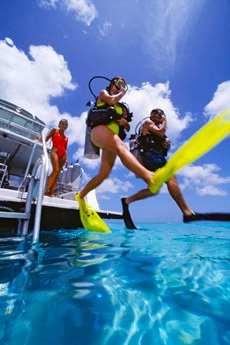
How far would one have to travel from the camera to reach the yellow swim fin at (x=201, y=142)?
5.05 feet

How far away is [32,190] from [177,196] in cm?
232

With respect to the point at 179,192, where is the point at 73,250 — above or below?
below

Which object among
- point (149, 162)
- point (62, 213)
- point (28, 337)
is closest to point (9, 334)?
point (28, 337)

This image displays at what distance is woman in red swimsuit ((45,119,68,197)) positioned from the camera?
5121mm

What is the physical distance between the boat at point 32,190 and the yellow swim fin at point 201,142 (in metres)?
2.06

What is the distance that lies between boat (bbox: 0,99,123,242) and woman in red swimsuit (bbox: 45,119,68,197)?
0.50 metres

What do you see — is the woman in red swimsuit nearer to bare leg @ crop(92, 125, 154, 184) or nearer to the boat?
the boat

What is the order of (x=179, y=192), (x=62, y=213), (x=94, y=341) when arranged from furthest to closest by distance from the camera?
(x=62, y=213) → (x=179, y=192) → (x=94, y=341)

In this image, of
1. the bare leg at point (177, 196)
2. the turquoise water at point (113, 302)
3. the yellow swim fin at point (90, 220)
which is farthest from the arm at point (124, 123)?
the yellow swim fin at point (90, 220)

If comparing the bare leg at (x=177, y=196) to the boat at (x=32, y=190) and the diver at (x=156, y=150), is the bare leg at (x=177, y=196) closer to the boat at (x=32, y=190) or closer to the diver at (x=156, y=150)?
the diver at (x=156, y=150)

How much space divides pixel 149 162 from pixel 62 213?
254 centimetres

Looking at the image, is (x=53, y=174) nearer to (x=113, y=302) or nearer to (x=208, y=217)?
(x=208, y=217)

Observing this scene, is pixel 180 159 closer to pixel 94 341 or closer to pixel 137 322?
pixel 137 322

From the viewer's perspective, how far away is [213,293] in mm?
1258
